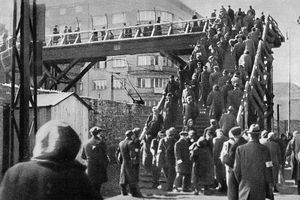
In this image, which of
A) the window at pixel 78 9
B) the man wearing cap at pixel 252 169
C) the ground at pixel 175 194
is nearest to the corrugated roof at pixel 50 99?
the ground at pixel 175 194

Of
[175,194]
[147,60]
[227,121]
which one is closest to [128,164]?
[175,194]

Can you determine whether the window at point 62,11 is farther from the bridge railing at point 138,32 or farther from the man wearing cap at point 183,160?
the man wearing cap at point 183,160

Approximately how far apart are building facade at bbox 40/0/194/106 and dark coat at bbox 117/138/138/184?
5.46 metres

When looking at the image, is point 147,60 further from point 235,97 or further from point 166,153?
point 166,153

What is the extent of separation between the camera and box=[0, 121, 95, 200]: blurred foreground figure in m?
2.08

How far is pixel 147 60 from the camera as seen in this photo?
85.0 feet

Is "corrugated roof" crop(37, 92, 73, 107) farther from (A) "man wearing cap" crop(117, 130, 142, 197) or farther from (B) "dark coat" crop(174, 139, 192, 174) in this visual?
(B) "dark coat" crop(174, 139, 192, 174)

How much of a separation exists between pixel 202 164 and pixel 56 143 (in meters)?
4.88

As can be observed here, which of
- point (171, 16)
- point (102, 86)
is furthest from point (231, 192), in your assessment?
point (102, 86)

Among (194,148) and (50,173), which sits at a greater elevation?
(50,173)

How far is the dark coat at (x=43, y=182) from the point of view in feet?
6.81

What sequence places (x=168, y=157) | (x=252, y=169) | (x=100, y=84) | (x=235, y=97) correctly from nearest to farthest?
(x=252, y=169)
(x=168, y=157)
(x=235, y=97)
(x=100, y=84)

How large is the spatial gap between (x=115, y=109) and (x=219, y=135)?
473 cm

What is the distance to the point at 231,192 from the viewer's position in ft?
16.2
